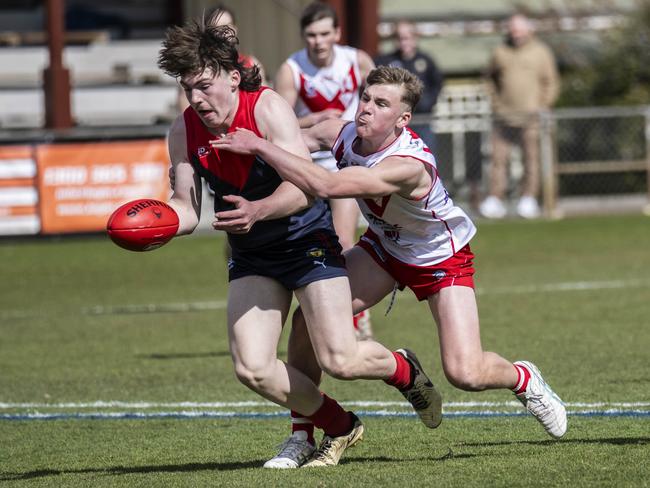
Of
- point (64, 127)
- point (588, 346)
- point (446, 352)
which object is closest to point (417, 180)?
point (446, 352)

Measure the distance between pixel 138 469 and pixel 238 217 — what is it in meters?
1.33

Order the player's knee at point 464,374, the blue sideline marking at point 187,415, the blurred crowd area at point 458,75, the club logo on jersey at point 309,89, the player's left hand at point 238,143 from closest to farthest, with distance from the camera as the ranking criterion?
the player's left hand at point 238,143 → the player's knee at point 464,374 → the blue sideline marking at point 187,415 → the club logo on jersey at point 309,89 → the blurred crowd area at point 458,75

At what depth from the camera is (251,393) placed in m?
8.02

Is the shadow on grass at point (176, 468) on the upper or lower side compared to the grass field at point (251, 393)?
upper

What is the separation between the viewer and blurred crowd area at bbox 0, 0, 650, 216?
63.8 ft

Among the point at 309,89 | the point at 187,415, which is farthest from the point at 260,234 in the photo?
the point at 309,89

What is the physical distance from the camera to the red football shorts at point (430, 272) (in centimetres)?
601

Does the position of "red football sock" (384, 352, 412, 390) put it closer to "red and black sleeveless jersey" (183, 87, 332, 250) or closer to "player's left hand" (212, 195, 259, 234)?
"red and black sleeveless jersey" (183, 87, 332, 250)

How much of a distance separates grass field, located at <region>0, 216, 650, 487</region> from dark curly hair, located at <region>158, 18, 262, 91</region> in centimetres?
165

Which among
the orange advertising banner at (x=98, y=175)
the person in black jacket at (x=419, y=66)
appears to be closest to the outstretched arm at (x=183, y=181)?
the person in black jacket at (x=419, y=66)

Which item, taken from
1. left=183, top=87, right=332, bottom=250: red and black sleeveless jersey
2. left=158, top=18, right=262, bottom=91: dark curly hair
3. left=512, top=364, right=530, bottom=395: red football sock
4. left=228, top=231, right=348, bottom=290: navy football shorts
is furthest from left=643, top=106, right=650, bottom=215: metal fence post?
left=158, top=18, right=262, bottom=91: dark curly hair

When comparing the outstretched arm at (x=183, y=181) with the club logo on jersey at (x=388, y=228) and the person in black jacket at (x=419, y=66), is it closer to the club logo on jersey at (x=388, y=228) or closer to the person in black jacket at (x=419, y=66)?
the club logo on jersey at (x=388, y=228)

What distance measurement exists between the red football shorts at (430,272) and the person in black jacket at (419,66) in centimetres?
945

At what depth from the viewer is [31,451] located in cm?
646
